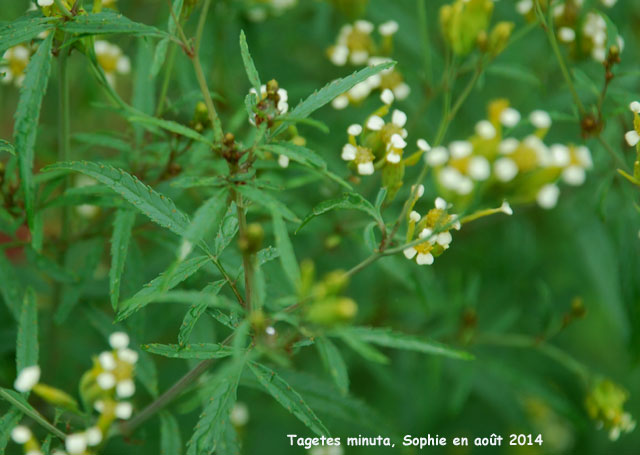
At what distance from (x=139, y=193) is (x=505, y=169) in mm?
792

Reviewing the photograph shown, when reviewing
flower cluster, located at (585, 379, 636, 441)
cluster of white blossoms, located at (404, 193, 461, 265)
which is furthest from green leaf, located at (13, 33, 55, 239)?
flower cluster, located at (585, 379, 636, 441)

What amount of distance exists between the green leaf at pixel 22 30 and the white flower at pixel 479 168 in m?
0.97

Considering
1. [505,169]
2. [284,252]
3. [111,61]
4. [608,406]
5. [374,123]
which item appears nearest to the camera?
[505,169]

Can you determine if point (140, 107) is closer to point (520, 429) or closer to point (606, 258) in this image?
point (606, 258)

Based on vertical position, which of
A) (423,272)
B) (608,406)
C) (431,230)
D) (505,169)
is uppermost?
(505,169)

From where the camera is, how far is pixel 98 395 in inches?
51.4

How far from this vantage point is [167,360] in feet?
9.43

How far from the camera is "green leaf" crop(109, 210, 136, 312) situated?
152 cm

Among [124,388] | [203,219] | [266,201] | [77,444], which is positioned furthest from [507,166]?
[77,444]

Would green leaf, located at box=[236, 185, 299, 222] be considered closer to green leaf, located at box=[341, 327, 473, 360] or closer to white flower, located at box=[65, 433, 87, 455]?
green leaf, located at box=[341, 327, 473, 360]

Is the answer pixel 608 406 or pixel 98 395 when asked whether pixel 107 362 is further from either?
pixel 608 406

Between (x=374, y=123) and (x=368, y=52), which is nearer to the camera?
(x=374, y=123)

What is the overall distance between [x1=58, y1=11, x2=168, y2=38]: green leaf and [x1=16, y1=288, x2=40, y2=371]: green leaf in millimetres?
740

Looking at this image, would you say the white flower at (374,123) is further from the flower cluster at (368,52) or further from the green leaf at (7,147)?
the green leaf at (7,147)
